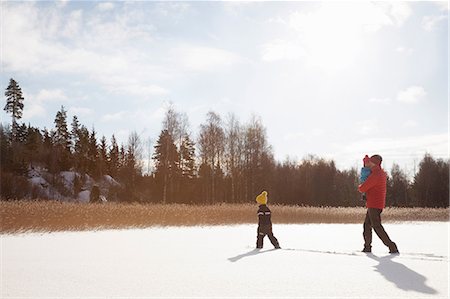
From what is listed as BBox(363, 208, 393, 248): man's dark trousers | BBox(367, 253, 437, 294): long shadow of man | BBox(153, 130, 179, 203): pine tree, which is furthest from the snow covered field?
BBox(153, 130, 179, 203): pine tree

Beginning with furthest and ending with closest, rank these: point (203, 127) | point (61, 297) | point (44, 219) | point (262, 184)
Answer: point (262, 184) < point (203, 127) < point (44, 219) < point (61, 297)

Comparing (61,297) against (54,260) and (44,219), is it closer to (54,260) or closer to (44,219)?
(54,260)

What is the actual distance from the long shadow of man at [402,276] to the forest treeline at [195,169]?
31166 mm

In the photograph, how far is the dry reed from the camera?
44.6 ft

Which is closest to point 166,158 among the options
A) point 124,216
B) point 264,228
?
point 124,216

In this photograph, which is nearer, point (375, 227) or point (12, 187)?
point (375, 227)

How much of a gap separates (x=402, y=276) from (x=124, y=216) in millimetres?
12714

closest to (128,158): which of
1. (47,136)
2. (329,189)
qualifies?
(47,136)

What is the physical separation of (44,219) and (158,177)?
38439mm

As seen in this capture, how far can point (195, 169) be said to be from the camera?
53.2m

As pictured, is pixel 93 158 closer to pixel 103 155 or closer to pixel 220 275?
pixel 103 155

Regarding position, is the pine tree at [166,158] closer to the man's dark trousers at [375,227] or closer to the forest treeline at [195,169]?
the forest treeline at [195,169]

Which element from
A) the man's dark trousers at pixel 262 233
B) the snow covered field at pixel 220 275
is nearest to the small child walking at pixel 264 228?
the man's dark trousers at pixel 262 233

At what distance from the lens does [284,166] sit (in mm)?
67312
